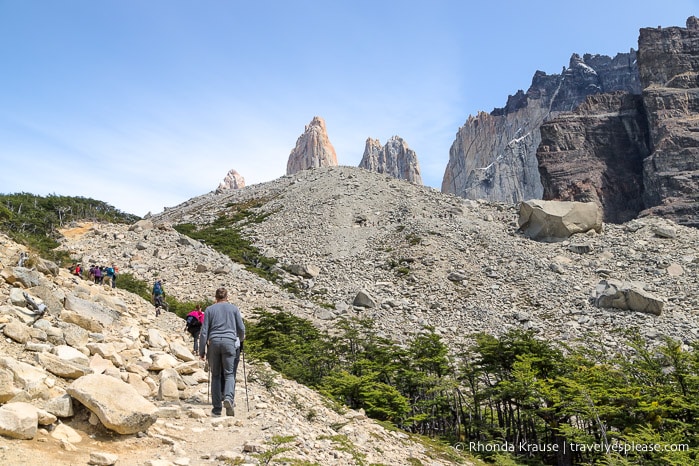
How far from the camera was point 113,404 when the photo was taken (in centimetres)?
536

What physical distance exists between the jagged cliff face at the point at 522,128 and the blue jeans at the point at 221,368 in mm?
143437

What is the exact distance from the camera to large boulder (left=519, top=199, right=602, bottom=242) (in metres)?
39.9

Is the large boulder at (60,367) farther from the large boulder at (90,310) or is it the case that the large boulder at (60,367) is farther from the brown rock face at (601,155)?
the brown rock face at (601,155)

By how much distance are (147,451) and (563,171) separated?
97.3 metres

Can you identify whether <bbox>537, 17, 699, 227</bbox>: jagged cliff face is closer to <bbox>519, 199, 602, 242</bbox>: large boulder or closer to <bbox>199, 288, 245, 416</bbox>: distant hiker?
<bbox>519, 199, 602, 242</bbox>: large boulder

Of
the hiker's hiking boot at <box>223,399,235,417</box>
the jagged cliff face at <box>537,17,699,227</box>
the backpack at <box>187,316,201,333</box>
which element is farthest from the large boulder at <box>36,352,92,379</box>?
the jagged cliff face at <box>537,17,699,227</box>

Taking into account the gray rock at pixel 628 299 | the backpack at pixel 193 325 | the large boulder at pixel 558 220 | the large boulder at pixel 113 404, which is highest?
the large boulder at pixel 558 220

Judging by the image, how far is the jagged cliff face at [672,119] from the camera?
77812mm

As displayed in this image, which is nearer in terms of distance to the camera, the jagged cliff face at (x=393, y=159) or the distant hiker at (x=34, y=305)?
the distant hiker at (x=34, y=305)

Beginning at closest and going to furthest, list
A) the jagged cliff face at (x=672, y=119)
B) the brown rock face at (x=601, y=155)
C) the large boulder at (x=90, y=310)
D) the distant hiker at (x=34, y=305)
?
1. the distant hiker at (x=34, y=305)
2. the large boulder at (x=90, y=310)
3. the jagged cliff face at (x=672, y=119)
4. the brown rock face at (x=601, y=155)

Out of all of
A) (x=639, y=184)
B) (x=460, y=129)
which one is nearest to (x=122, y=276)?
(x=639, y=184)

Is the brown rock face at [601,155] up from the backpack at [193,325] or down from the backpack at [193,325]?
up

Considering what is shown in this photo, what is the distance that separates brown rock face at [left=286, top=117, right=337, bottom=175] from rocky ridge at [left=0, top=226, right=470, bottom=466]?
145153mm

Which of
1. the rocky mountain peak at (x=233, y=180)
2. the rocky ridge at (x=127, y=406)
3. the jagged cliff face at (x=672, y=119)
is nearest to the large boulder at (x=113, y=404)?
the rocky ridge at (x=127, y=406)
